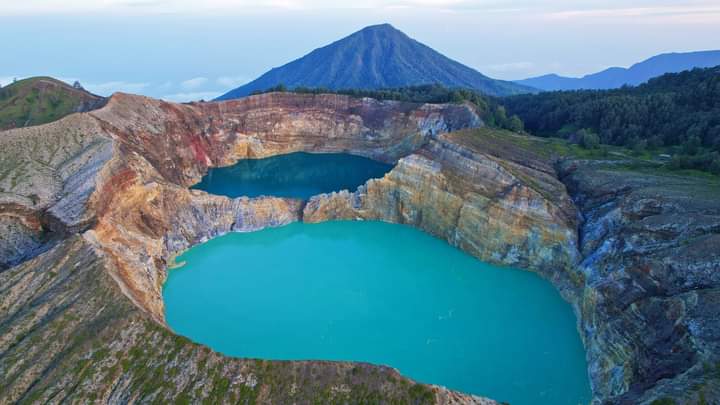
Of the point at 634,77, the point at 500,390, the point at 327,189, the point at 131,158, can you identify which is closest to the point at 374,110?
the point at 327,189

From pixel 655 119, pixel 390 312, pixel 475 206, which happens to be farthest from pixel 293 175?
pixel 655 119

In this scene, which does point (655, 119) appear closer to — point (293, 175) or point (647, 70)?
point (293, 175)

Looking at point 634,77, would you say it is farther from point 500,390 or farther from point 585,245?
point 500,390

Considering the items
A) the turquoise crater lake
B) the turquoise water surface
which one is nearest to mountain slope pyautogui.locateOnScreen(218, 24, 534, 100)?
the turquoise water surface

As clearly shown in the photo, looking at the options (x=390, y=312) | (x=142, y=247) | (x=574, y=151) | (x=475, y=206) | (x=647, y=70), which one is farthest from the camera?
(x=647, y=70)

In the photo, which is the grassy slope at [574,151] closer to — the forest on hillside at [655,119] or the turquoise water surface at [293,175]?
the forest on hillside at [655,119]

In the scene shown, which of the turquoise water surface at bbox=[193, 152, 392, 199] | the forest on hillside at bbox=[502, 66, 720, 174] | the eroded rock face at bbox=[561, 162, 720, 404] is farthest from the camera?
the turquoise water surface at bbox=[193, 152, 392, 199]

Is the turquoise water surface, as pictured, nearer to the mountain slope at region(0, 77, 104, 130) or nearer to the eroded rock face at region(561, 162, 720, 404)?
the mountain slope at region(0, 77, 104, 130)
